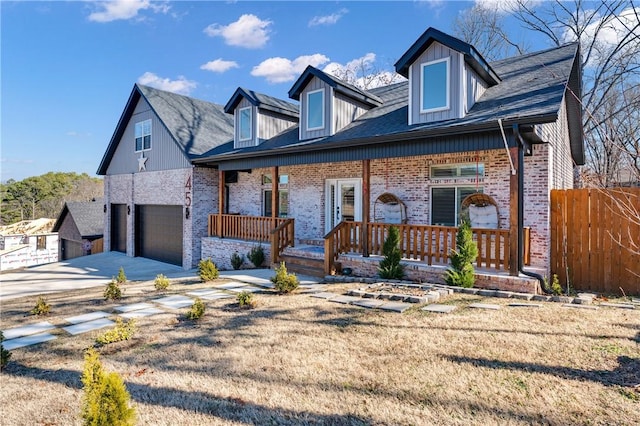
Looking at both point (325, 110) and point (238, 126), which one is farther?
point (238, 126)

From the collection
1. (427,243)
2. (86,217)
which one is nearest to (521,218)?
(427,243)

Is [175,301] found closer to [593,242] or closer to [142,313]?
[142,313]

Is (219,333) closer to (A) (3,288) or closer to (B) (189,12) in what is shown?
(A) (3,288)

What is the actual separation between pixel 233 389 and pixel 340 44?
16.6m

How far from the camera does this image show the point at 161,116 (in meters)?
16.2

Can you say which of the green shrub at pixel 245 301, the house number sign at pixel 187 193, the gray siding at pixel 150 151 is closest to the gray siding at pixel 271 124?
the gray siding at pixel 150 151

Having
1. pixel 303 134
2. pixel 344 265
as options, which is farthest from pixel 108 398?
pixel 303 134

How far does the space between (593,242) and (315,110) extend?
846 centimetres

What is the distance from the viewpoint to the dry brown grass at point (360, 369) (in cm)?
323

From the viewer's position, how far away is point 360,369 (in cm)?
405

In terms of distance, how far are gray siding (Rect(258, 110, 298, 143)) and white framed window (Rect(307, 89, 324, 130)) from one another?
8.26 feet

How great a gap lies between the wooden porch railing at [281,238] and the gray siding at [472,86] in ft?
20.5

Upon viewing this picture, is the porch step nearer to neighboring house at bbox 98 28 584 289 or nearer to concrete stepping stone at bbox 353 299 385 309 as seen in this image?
neighboring house at bbox 98 28 584 289

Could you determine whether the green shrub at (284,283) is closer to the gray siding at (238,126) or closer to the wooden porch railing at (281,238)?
the wooden porch railing at (281,238)
